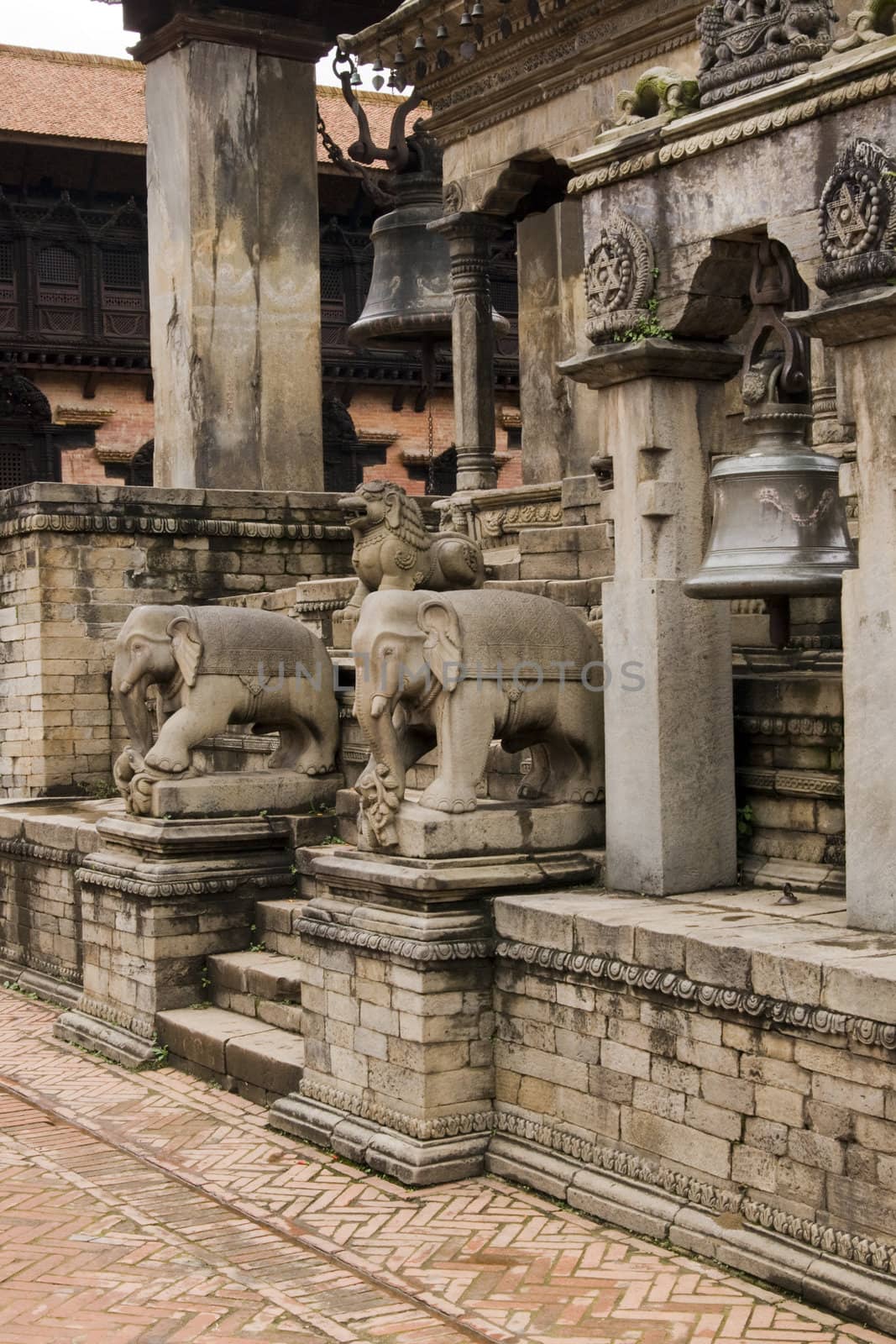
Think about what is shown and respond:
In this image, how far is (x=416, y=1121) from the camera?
23.2 ft

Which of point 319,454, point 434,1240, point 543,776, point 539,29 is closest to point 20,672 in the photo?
point 319,454

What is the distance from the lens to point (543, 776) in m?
7.84

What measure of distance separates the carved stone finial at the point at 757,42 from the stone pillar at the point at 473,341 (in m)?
6.71

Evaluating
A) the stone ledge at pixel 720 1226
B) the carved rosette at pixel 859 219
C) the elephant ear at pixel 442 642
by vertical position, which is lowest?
the stone ledge at pixel 720 1226

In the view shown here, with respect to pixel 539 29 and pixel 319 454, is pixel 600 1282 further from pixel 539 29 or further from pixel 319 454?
pixel 319 454

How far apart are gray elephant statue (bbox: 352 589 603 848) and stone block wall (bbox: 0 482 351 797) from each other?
6.50m

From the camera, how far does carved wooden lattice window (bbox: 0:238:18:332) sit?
90.3 feet

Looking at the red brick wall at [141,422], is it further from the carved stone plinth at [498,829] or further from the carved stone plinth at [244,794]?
the carved stone plinth at [498,829]

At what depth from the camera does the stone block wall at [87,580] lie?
13672 millimetres

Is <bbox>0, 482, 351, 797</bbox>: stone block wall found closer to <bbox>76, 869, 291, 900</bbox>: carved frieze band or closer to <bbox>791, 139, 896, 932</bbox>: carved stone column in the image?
<bbox>76, 869, 291, 900</bbox>: carved frieze band

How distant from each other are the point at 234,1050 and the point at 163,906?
1132 millimetres

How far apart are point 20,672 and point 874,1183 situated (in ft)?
32.2

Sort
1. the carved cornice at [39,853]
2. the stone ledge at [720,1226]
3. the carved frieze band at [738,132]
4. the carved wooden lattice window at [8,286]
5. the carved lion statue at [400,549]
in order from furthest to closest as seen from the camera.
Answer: the carved wooden lattice window at [8,286], the carved cornice at [39,853], the carved lion statue at [400,549], the carved frieze band at [738,132], the stone ledge at [720,1226]

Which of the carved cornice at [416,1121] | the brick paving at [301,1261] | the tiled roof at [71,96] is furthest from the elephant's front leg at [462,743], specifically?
the tiled roof at [71,96]
